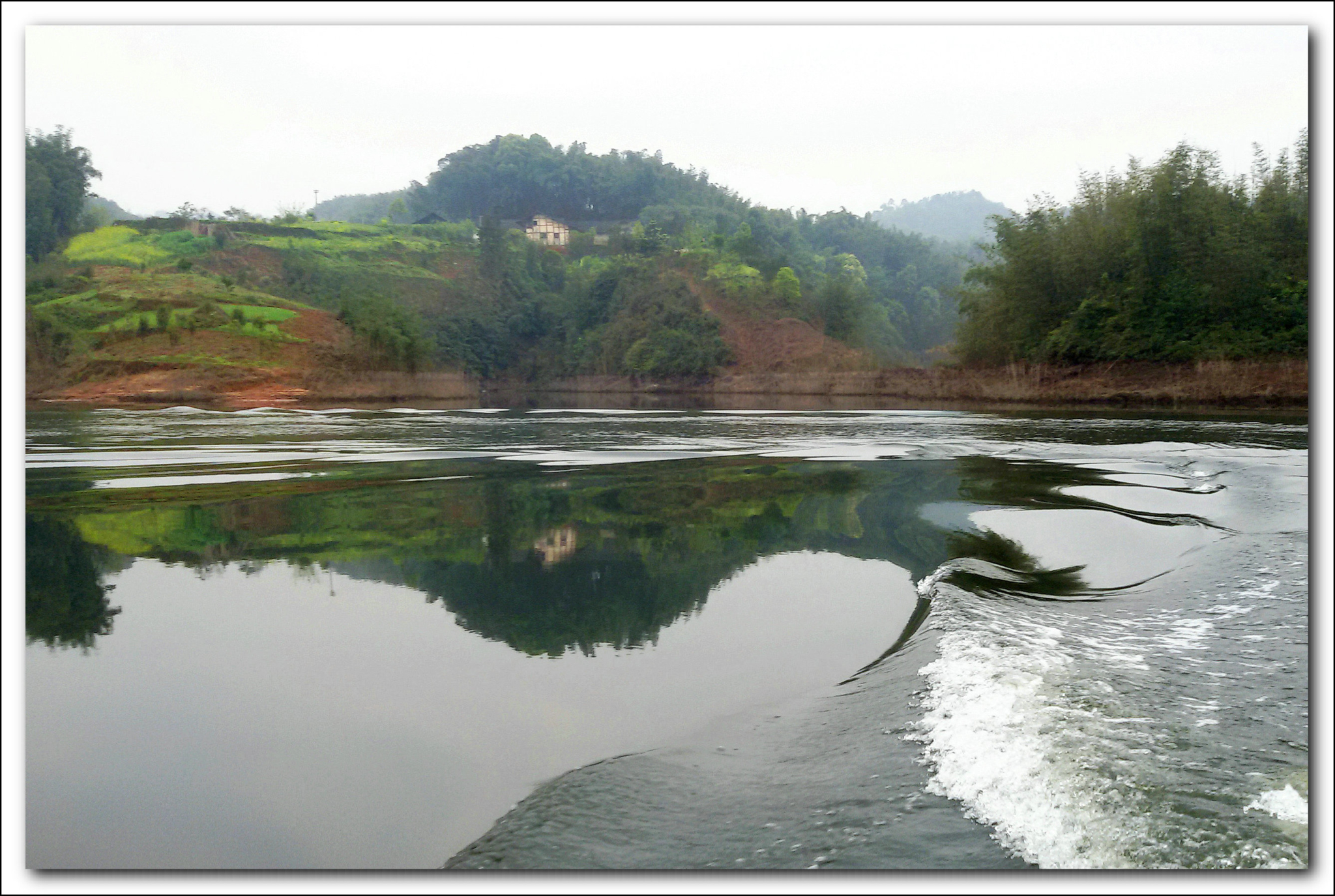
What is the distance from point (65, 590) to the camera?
4.48 m

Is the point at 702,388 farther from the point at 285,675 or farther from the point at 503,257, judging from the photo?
the point at 285,675

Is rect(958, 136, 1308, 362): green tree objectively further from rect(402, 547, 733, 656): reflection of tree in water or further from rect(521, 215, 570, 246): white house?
rect(521, 215, 570, 246): white house

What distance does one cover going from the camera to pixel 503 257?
92.1m

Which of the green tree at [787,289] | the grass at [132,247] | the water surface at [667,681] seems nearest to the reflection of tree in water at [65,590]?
the water surface at [667,681]

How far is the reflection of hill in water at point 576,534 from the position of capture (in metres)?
4.64

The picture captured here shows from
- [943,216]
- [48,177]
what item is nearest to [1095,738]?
[48,177]

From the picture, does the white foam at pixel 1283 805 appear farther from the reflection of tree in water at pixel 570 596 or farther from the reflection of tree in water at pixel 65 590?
the reflection of tree in water at pixel 65 590

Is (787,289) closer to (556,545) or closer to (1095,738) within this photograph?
(556,545)

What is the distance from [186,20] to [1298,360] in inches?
446

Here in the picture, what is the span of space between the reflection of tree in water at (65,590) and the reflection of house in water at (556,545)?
248 cm

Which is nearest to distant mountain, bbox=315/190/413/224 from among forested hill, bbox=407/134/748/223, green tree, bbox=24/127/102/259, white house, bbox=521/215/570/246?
forested hill, bbox=407/134/748/223

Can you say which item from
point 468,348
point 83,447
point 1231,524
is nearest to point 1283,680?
point 1231,524

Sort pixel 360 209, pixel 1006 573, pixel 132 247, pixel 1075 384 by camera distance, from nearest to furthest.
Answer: pixel 1006 573, pixel 1075 384, pixel 132 247, pixel 360 209

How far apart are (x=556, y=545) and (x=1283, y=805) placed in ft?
14.4
